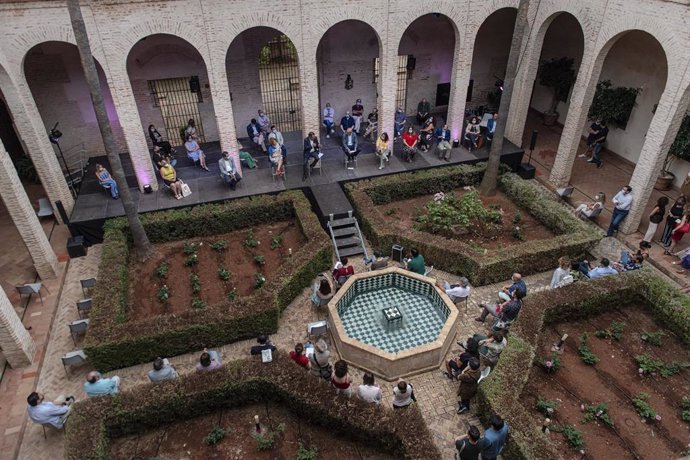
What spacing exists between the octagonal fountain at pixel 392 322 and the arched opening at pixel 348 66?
884 cm

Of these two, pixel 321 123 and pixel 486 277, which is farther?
pixel 321 123

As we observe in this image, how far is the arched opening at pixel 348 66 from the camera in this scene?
17.9m

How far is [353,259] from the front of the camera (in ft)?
43.3

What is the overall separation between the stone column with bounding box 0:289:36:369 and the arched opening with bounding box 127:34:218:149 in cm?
927

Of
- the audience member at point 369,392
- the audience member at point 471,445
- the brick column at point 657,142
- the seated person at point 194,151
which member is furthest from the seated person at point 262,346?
the brick column at point 657,142

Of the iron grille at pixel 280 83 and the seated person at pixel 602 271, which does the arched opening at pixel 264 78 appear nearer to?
the iron grille at pixel 280 83

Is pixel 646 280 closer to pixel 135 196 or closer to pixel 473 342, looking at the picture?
pixel 473 342

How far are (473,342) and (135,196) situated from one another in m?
11.0

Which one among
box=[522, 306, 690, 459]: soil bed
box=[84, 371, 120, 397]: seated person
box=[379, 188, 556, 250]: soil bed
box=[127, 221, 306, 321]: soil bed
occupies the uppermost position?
box=[84, 371, 120, 397]: seated person

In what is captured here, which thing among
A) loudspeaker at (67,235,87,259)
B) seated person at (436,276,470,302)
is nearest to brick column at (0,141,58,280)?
loudspeaker at (67,235,87,259)

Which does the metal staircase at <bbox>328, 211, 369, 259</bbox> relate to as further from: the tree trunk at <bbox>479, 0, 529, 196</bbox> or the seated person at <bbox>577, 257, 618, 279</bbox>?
the seated person at <bbox>577, 257, 618, 279</bbox>

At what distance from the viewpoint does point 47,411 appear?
8.55 meters

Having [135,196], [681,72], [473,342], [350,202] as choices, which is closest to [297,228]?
[350,202]

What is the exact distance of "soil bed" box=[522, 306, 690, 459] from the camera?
849 centimetres
